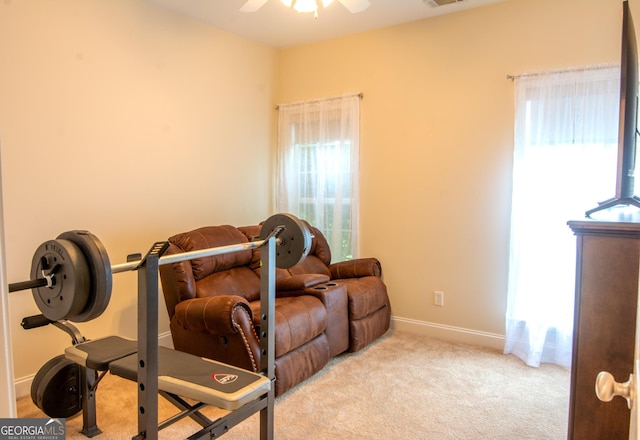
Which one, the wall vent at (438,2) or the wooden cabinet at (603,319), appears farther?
the wall vent at (438,2)

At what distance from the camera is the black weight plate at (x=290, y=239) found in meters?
2.28

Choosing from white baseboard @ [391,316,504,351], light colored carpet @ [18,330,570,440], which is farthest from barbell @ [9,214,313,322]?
white baseboard @ [391,316,504,351]

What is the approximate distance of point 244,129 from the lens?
4367mm

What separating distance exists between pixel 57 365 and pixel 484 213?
10.5 ft

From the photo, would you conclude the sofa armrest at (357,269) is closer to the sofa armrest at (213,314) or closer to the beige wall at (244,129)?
the beige wall at (244,129)

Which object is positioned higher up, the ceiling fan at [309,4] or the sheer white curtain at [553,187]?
the ceiling fan at [309,4]

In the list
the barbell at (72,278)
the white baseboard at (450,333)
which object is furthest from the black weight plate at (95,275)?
the white baseboard at (450,333)

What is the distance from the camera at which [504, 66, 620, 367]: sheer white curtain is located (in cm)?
308

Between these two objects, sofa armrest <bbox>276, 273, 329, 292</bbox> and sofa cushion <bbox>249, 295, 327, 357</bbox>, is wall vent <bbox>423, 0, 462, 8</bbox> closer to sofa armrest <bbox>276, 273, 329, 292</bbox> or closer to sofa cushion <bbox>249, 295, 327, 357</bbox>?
sofa armrest <bbox>276, 273, 329, 292</bbox>

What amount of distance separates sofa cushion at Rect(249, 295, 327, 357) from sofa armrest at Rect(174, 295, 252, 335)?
179 millimetres

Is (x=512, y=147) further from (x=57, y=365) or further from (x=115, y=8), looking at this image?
(x=57, y=365)

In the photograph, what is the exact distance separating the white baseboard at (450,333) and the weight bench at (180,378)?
226cm

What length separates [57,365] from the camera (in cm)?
240

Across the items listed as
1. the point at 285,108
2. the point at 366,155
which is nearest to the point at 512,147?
the point at 366,155
